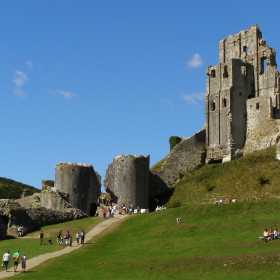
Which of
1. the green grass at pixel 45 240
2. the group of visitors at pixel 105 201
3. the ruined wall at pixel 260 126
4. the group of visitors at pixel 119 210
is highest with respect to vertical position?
the ruined wall at pixel 260 126

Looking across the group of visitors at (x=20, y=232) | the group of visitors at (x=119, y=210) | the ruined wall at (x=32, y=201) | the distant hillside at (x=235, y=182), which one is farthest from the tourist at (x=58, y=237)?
the distant hillside at (x=235, y=182)

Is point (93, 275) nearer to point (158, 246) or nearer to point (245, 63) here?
point (158, 246)

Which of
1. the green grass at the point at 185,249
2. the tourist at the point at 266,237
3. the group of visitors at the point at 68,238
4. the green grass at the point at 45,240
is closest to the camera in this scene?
the green grass at the point at 185,249

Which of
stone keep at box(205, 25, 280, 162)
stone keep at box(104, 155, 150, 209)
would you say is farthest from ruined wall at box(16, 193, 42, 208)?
stone keep at box(205, 25, 280, 162)

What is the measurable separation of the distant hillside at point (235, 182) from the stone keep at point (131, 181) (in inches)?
119

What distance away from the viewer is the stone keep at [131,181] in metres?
61.5

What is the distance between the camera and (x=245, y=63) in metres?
71.9

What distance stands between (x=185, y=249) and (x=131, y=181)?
26.7m

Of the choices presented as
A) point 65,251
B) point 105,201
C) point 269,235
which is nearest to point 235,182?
point 105,201

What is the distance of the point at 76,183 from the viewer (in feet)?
191

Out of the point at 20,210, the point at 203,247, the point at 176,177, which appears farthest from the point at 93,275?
the point at 176,177

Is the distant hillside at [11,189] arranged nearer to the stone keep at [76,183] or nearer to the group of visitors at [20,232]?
the stone keep at [76,183]

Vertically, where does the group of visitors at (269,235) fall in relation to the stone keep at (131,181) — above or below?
below

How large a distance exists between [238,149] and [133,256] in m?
35.2
